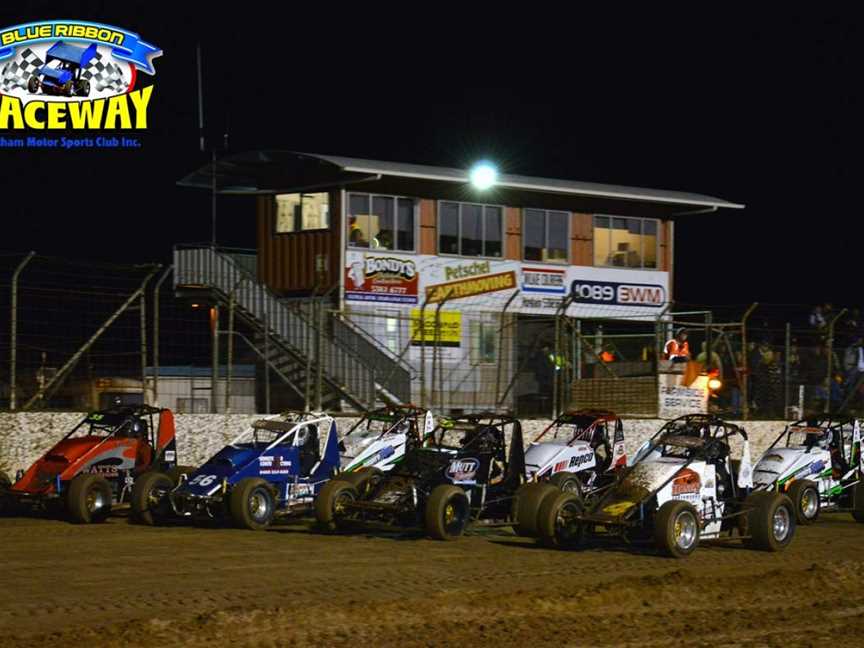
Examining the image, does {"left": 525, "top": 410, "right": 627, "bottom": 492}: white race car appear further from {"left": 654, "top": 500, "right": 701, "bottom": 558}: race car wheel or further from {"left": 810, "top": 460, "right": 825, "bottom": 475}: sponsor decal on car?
{"left": 654, "top": 500, "right": 701, "bottom": 558}: race car wheel

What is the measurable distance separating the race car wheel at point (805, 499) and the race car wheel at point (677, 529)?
3.72 m

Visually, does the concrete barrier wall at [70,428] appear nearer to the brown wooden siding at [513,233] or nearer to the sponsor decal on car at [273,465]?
the sponsor decal on car at [273,465]

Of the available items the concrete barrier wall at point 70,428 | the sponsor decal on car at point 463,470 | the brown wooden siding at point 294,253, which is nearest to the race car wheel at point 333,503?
the sponsor decal on car at point 463,470

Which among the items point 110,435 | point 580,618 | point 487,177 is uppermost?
point 487,177

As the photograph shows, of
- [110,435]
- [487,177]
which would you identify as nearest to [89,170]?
[487,177]

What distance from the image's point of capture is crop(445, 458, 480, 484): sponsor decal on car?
49.1ft

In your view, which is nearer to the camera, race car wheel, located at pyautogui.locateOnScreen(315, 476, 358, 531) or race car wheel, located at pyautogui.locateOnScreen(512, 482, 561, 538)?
race car wheel, located at pyautogui.locateOnScreen(512, 482, 561, 538)

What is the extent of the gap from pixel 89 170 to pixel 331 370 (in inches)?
1219

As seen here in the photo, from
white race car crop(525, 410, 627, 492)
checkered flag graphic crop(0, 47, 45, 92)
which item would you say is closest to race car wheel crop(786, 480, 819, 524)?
white race car crop(525, 410, 627, 492)

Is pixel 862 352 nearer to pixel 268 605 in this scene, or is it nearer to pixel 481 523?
pixel 481 523

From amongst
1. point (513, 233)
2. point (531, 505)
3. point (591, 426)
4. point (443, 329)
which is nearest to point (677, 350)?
point (443, 329)

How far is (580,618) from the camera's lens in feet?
33.0

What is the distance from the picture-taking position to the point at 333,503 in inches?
587

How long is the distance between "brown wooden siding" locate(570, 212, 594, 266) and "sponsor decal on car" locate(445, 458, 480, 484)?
18124 mm
